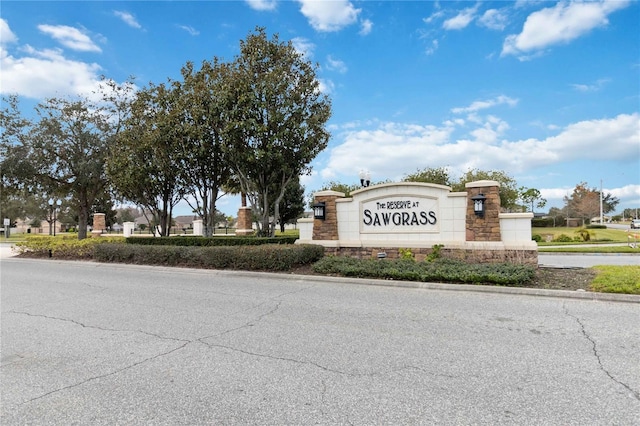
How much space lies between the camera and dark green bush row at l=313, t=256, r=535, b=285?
8586 millimetres

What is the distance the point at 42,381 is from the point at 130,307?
11.1ft

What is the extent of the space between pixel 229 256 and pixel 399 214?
214 inches

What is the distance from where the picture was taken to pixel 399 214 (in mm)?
12234

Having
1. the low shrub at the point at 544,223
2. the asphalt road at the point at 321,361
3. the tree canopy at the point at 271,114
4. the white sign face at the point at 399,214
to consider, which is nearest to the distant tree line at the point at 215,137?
the tree canopy at the point at 271,114

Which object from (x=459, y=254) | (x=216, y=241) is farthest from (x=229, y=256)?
(x=459, y=254)

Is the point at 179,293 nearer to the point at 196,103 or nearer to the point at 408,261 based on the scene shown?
the point at 408,261

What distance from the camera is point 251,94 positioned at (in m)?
13.9

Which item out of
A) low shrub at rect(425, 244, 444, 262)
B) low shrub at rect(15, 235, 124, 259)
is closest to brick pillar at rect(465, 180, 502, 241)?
low shrub at rect(425, 244, 444, 262)

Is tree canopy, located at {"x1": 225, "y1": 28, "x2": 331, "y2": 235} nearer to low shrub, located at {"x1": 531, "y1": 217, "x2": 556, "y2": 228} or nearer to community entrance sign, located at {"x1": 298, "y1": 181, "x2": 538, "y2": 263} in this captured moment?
community entrance sign, located at {"x1": 298, "y1": 181, "x2": 538, "y2": 263}

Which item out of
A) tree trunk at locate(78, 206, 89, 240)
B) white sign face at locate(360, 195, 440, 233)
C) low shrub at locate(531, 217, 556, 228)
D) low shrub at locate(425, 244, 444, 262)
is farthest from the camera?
low shrub at locate(531, 217, 556, 228)

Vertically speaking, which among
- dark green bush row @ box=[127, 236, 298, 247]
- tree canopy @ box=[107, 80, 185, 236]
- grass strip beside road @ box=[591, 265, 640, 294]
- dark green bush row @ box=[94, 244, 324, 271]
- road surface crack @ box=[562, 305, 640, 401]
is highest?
tree canopy @ box=[107, 80, 185, 236]

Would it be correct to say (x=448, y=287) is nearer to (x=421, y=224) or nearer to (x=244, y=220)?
(x=421, y=224)

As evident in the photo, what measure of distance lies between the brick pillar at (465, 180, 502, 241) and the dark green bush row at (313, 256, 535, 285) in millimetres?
1361

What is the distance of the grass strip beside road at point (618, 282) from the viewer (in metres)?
7.34
